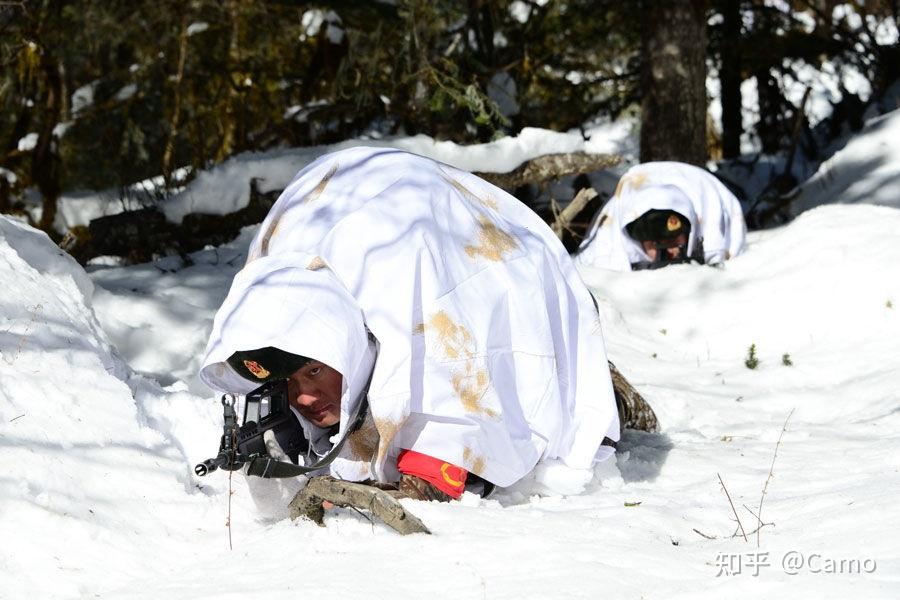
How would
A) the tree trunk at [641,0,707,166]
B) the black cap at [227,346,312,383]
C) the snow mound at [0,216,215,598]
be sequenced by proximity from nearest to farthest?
the snow mound at [0,216,215,598]
the black cap at [227,346,312,383]
the tree trunk at [641,0,707,166]

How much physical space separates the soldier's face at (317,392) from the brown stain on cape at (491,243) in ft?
1.95

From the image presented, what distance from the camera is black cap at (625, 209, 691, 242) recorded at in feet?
28.3

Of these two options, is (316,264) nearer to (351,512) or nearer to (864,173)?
(351,512)

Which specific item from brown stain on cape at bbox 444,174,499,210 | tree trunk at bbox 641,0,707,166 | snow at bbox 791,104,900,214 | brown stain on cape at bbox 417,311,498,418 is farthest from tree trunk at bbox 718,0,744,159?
brown stain on cape at bbox 417,311,498,418

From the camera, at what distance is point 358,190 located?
3684 millimetres

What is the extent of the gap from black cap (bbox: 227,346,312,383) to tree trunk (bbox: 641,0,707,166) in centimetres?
684

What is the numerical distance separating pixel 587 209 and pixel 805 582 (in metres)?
7.71

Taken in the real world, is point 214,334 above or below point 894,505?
above

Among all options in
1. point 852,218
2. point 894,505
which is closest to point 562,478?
point 894,505

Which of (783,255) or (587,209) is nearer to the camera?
(783,255)

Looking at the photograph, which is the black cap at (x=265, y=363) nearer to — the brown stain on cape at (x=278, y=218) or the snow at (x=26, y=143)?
the brown stain on cape at (x=278, y=218)

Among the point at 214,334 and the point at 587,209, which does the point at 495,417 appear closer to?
the point at 214,334

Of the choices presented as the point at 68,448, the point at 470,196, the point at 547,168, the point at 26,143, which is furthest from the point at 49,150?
the point at 68,448

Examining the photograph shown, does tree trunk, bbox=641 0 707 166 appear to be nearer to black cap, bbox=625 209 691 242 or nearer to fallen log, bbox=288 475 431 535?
black cap, bbox=625 209 691 242
